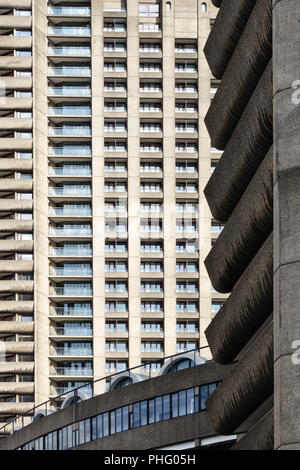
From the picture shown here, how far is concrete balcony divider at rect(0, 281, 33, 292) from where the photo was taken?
129 m

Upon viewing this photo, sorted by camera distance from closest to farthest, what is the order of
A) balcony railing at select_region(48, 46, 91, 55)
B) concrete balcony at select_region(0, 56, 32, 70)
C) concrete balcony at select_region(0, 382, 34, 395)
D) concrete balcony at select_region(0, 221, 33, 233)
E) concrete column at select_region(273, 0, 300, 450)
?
1. concrete column at select_region(273, 0, 300, 450)
2. concrete balcony at select_region(0, 382, 34, 395)
3. concrete balcony at select_region(0, 221, 33, 233)
4. concrete balcony at select_region(0, 56, 32, 70)
5. balcony railing at select_region(48, 46, 91, 55)

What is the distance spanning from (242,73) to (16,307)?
Result: 75973 mm

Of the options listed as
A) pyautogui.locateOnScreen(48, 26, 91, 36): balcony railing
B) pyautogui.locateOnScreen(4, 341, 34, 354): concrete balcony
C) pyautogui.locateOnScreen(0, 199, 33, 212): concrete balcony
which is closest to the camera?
pyautogui.locateOnScreen(4, 341, 34, 354): concrete balcony

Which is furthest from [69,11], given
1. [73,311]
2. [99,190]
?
[73,311]

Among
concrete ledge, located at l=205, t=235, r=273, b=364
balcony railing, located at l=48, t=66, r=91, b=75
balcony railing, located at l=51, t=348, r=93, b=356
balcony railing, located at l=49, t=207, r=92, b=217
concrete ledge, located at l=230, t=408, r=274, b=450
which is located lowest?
concrete ledge, located at l=230, t=408, r=274, b=450

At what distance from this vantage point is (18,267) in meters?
130

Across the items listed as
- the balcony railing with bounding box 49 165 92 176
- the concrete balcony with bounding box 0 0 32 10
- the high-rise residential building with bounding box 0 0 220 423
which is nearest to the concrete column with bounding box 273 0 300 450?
the high-rise residential building with bounding box 0 0 220 423

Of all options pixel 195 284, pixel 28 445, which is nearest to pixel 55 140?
pixel 195 284

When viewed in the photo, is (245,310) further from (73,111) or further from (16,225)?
(73,111)

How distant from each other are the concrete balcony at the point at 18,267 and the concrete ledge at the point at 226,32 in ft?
219

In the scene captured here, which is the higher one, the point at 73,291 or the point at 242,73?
the point at 73,291

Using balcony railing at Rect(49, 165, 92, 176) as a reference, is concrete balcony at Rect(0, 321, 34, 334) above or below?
below

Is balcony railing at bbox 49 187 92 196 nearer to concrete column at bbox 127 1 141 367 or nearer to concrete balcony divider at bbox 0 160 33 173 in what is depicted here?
concrete balcony divider at bbox 0 160 33 173

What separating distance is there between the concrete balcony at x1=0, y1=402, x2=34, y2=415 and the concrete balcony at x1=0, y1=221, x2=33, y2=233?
18.2 m
